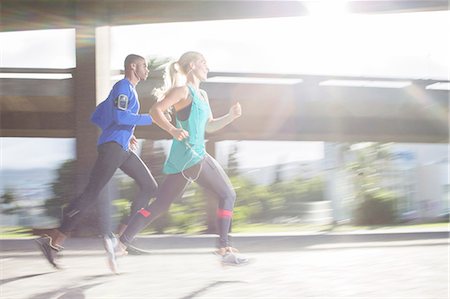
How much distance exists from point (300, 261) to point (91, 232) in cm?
226

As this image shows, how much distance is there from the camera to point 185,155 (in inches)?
215

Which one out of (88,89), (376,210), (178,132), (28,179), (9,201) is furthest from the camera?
(376,210)

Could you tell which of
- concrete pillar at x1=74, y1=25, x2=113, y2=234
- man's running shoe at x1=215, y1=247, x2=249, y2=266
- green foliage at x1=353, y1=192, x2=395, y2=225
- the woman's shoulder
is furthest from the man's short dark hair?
green foliage at x1=353, y1=192, x2=395, y2=225

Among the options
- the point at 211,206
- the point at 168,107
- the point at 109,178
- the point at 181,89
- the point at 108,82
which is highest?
the point at 108,82

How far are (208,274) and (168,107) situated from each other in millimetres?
1673

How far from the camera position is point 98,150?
5.57m

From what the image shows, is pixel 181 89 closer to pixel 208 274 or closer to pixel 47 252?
pixel 208 274

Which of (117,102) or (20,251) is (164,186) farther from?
(20,251)

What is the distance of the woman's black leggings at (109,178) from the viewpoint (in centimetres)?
546

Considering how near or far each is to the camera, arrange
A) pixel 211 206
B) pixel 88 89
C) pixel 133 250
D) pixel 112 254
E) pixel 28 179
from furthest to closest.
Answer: pixel 28 179, pixel 88 89, pixel 211 206, pixel 133 250, pixel 112 254

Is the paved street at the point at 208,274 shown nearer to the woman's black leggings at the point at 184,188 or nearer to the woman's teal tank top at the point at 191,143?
the woman's black leggings at the point at 184,188

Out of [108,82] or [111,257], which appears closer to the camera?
[111,257]

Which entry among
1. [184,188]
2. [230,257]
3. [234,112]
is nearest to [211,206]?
[184,188]

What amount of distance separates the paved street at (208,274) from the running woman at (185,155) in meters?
0.42
